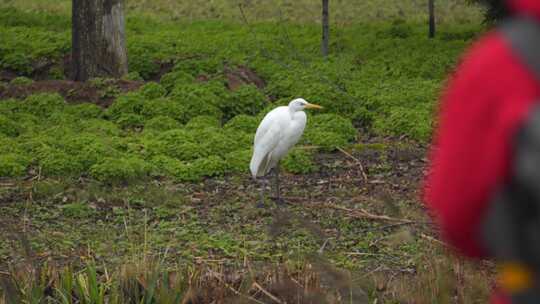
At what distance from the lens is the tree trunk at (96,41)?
13320 mm

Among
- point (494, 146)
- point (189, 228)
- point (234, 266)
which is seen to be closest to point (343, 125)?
point (189, 228)

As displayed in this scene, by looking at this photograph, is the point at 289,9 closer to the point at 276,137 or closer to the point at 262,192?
the point at 276,137

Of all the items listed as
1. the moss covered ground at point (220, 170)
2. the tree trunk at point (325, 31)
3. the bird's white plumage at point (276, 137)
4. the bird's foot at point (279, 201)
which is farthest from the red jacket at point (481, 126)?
the tree trunk at point (325, 31)

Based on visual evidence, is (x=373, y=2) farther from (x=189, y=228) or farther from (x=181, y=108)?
(x=189, y=228)

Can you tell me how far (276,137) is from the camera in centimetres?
940

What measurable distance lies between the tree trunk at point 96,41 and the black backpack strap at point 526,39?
1198 cm

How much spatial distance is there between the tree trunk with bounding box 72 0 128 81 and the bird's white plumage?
4.07 meters

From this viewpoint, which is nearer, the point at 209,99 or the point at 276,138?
the point at 276,138

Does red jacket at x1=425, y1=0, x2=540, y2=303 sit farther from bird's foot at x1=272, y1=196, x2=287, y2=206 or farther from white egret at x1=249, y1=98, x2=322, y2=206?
white egret at x1=249, y1=98, x2=322, y2=206

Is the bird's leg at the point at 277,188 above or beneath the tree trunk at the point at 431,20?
beneath

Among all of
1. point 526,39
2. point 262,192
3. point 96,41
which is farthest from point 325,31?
point 526,39

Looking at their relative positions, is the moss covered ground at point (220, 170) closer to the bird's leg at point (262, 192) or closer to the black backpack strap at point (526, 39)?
the bird's leg at point (262, 192)

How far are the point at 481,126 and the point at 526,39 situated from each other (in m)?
0.13

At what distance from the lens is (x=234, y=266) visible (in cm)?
682
